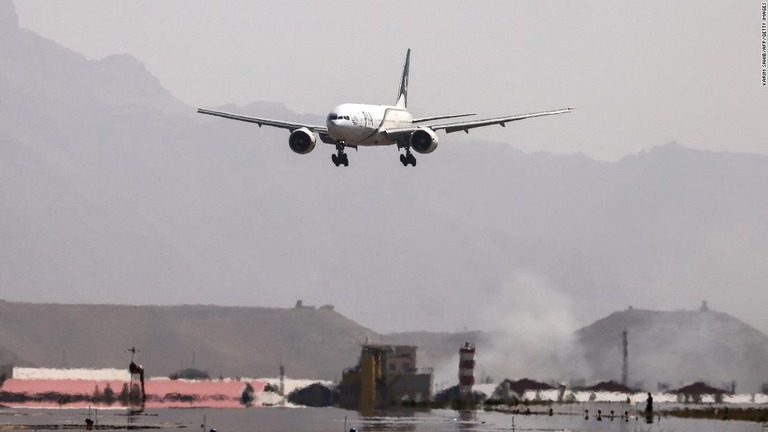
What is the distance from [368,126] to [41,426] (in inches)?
1389

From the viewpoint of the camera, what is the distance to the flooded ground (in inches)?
5177

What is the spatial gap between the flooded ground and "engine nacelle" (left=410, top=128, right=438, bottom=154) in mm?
22431

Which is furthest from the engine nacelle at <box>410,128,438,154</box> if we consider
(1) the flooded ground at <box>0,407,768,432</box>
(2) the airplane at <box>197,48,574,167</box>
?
(1) the flooded ground at <box>0,407,768,432</box>

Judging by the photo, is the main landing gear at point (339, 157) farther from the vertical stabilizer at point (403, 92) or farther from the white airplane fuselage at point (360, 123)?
the vertical stabilizer at point (403, 92)

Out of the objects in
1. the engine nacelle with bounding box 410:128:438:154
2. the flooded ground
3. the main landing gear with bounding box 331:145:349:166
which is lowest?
the flooded ground

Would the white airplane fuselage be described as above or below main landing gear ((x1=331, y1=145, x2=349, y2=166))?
above

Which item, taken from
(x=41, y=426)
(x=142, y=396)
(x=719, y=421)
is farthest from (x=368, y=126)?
(x=142, y=396)

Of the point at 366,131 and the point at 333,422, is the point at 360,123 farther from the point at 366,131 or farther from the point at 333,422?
the point at 333,422

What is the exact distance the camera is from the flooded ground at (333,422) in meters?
132

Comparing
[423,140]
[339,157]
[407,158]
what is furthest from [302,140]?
[407,158]

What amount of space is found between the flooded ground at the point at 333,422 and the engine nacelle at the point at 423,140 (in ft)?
73.6

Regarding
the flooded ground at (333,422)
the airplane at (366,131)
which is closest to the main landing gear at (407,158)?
the airplane at (366,131)

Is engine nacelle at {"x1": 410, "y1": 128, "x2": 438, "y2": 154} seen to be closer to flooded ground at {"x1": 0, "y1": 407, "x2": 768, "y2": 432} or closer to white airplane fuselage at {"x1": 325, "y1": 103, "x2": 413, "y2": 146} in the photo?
white airplane fuselage at {"x1": 325, "y1": 103, "x2": 413, "y2": 146}

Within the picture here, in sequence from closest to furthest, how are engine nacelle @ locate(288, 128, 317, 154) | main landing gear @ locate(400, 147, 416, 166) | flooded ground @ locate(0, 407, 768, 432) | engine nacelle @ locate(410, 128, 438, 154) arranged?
1. flooded ground @ locate(0, 407, 768, 432)
2. engine nacelle @ locate(288, 128, 317, 154)
3. engine nacelle @ locate(410, 128, 438, 154)
4. main landing gear @ locate(400, 147, 416, 166)
